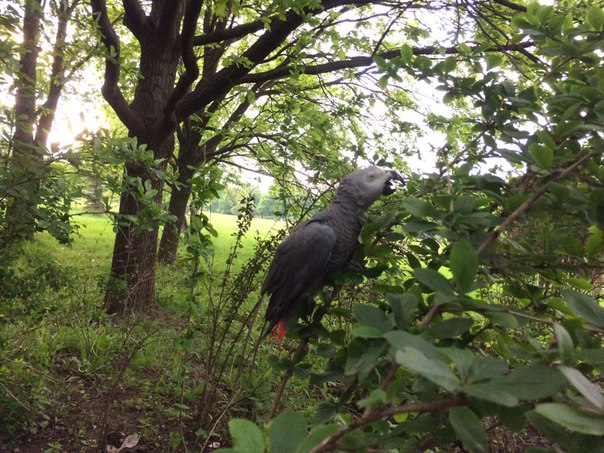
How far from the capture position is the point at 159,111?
4.36 meters

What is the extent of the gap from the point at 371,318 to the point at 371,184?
32.0 inches

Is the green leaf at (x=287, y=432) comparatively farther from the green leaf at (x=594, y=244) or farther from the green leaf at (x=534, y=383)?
the green leaf at (x=594, y=244)

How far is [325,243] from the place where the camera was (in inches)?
50.3

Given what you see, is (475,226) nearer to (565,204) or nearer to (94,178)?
(565,204)

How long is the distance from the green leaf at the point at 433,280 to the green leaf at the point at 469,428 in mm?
166

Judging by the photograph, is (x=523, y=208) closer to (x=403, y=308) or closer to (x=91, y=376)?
(x=403, y=308)

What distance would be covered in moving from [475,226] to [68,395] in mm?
3174

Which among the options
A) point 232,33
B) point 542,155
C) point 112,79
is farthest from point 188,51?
point 542,155

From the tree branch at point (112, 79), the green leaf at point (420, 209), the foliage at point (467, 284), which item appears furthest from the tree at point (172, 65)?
the green leaf at point (420, 209)

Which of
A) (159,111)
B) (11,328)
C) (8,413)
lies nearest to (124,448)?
(8,413)

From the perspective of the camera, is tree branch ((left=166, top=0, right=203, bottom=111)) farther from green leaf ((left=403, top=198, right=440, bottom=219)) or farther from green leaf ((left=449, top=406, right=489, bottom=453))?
green leaf ((left=449, top=406, right=489, bottom=453))

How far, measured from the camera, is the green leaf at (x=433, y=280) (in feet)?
1.83

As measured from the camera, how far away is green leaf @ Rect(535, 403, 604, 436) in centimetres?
36

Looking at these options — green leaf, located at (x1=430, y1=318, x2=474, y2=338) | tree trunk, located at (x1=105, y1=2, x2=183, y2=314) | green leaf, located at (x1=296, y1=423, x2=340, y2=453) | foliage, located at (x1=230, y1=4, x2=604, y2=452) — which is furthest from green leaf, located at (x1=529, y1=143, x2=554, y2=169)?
tree trunk, located at (x1=105, y1=2, x2=183, y2=314)
